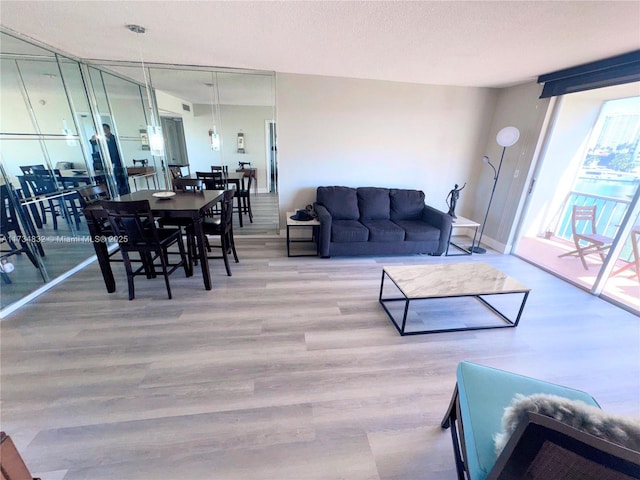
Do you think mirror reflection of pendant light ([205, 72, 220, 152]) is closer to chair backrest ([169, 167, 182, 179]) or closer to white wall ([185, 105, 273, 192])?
white wall ([185, 105, 273, 192])

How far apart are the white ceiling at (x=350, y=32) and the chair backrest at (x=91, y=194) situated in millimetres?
1410

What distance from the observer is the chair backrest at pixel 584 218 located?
3.61m

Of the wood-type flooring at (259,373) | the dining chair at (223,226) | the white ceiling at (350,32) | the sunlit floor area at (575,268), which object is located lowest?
the wood-type flooring at (259,373)

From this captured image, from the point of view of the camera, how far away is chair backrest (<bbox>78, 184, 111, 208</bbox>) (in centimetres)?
249

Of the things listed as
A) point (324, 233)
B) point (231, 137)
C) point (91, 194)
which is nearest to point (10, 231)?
point (91, 194)

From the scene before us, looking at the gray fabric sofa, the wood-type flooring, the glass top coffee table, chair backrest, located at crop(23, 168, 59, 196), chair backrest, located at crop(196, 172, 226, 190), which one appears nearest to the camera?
the wood-type flooring

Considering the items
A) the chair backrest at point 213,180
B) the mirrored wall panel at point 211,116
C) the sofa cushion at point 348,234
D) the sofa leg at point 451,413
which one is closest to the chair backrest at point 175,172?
the mirrored wall panel at point 211,116

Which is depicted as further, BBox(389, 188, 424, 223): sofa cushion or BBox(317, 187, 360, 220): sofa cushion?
BBox(389, 188, 424, 223): sofa cushion

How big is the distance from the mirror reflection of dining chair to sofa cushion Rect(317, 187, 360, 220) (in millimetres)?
3056

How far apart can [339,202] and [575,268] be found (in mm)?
3358

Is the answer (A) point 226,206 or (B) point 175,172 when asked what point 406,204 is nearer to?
(A) point 226,206

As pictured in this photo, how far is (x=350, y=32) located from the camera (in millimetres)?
2174

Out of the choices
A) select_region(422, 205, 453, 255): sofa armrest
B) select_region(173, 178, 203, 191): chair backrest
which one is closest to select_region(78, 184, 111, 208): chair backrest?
select_region(173, 178, 203, 191): chair backrest

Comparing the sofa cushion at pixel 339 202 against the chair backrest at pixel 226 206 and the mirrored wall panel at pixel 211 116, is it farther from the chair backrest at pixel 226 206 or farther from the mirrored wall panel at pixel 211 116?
the chair backrest at pixel 226 206
